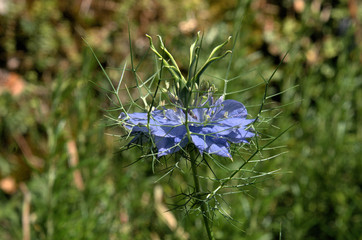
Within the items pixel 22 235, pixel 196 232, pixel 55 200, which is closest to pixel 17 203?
pixel 22 235

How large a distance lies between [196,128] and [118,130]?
1768mm

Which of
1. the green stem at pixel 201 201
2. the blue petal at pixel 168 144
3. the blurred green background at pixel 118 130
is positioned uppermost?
the blue petal at pixel 168 144

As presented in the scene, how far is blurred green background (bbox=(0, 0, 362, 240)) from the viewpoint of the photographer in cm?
202

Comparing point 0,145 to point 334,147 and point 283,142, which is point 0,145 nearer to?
point 283,142

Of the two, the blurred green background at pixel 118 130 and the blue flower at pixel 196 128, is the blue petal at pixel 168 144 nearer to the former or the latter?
the blue flower at pixel 196 128

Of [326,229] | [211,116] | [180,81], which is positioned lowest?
[326,229]

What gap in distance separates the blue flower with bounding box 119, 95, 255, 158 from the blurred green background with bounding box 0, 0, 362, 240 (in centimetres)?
20

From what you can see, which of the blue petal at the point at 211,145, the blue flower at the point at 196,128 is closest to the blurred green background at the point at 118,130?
the blue flower at the point at 196,128

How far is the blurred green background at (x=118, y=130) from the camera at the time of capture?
2.02m

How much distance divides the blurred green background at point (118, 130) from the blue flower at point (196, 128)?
20 cm

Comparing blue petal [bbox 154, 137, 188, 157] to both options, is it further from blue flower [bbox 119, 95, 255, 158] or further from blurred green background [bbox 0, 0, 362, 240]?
blurred green background [bbox 0, 0, 362, 240]

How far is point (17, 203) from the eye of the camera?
2.36 m

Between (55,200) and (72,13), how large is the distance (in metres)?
1.97

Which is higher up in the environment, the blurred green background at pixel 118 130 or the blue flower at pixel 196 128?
the blue flower at pixel 196 128
